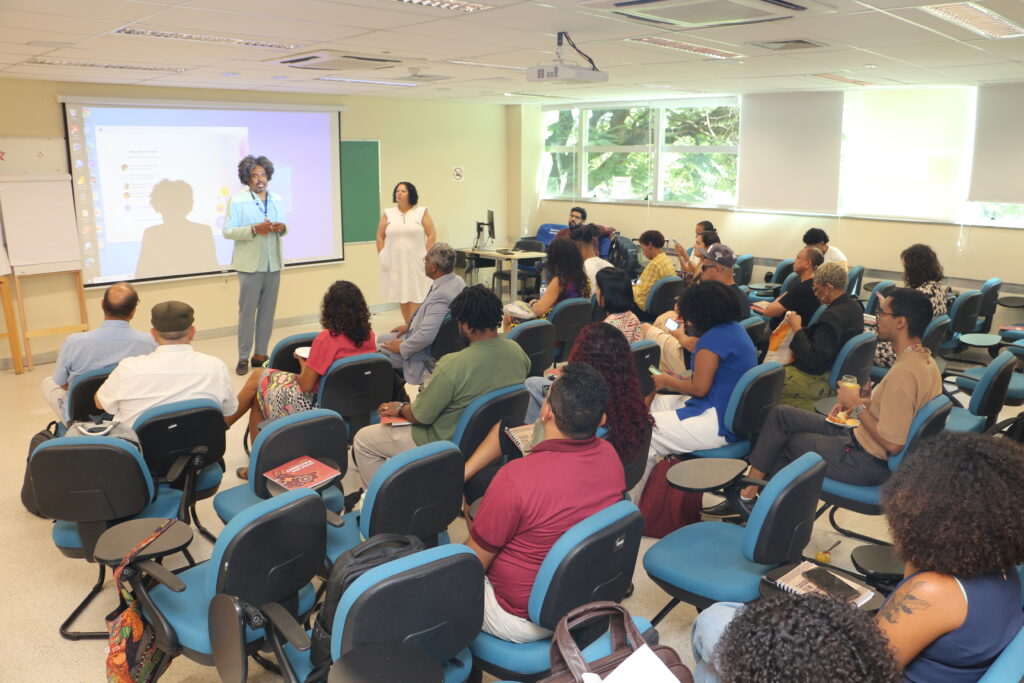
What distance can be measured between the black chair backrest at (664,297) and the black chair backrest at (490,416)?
3507 mm

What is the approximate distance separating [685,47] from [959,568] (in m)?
4.50

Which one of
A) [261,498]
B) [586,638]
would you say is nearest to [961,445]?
[586,638]

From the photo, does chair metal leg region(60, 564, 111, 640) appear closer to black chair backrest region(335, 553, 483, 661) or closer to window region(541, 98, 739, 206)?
black chair backrest region(335, 553, 483, 661)

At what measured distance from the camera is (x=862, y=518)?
438 cm

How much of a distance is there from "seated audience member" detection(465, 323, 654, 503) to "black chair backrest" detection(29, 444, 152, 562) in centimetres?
135

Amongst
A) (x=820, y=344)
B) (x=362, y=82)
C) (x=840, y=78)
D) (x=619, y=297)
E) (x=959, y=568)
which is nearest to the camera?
(x=959, y=568)

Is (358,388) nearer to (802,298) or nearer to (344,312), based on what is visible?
(344,312)

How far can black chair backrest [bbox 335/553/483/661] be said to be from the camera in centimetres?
189

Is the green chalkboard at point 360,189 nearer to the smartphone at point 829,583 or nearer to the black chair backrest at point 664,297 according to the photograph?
the black chair backrest at point 664,297

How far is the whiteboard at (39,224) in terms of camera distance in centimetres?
718

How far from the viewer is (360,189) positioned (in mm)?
10078

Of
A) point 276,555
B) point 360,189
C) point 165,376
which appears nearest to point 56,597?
point 165,376

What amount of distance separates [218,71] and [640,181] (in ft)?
21.7

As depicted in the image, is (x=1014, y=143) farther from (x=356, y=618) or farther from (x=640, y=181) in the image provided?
(x=356, y=618)
